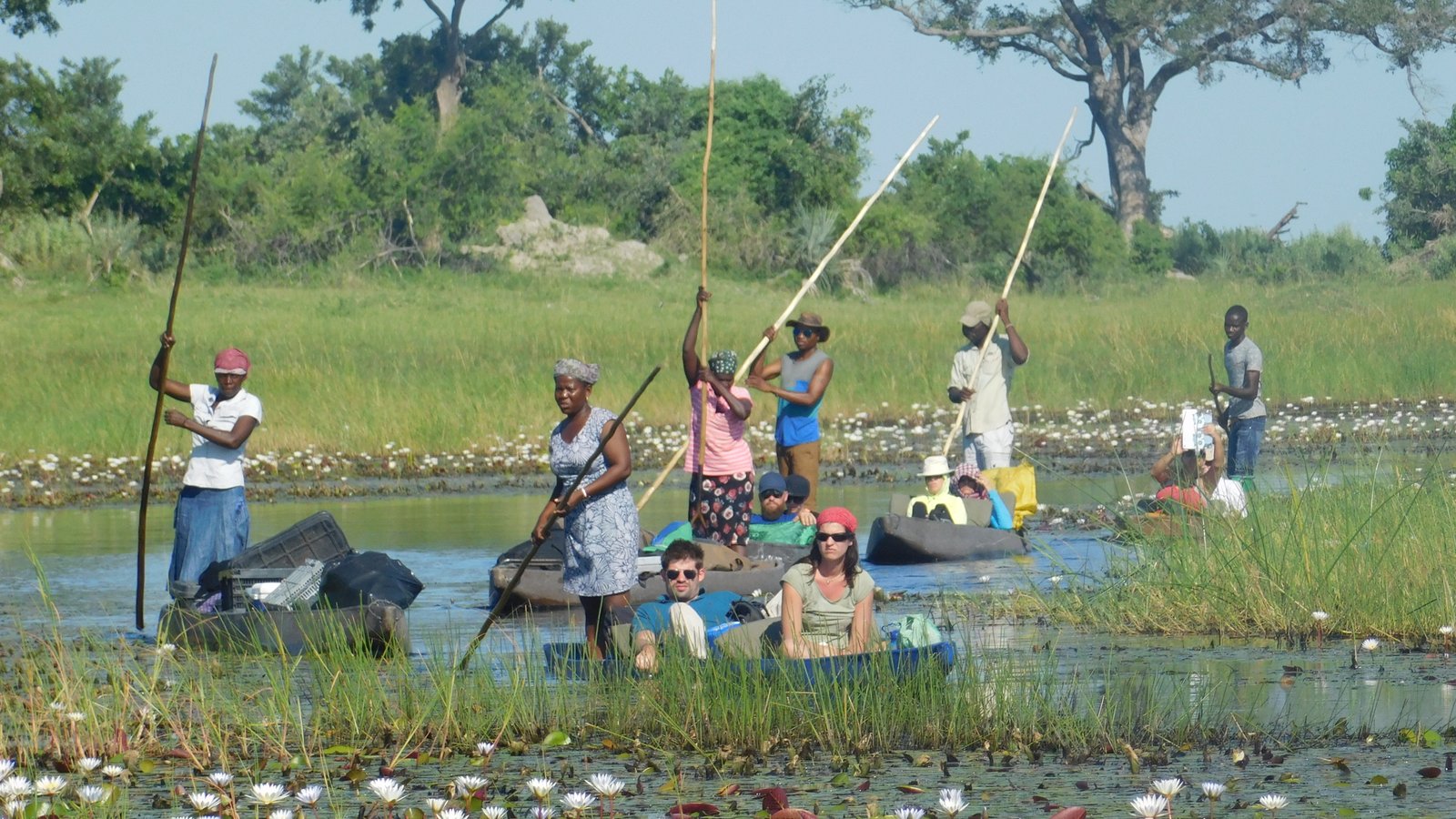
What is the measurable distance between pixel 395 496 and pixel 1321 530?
33.5ft

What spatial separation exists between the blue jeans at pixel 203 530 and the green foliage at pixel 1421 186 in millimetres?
43855

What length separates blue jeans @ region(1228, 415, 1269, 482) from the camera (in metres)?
14.6

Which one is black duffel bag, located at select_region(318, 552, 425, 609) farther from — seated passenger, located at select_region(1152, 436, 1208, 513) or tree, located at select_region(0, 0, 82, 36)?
tree, located at select_region(0, 0, 82, 36)

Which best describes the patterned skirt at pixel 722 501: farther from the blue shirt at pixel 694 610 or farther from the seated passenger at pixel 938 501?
the blue shirt at pixel 694 610

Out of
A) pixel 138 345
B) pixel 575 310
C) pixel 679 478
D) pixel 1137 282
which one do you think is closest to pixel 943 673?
pixel 679 478

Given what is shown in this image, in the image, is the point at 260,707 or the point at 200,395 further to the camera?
the point at 200,395

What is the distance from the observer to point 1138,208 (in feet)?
176

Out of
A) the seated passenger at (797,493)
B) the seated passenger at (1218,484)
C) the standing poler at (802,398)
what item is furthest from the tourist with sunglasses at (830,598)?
the standing poler at (802,398)

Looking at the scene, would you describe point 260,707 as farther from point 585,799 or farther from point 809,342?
point 809,342

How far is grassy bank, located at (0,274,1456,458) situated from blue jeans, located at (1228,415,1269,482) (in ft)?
30.2

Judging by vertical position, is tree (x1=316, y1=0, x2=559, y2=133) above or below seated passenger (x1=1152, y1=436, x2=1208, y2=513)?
above

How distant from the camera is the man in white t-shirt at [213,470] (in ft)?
35.7

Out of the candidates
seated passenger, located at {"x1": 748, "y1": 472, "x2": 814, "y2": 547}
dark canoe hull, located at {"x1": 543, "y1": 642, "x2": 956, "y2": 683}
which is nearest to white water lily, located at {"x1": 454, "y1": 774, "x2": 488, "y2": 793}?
dark canoe hull, located at {"x1": 543, "y1": 642, "x2": 956, "y2": 683}

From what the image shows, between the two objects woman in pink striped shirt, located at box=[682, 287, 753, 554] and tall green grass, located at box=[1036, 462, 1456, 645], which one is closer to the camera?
tall green grass, located at box=[1036, 462, 1456, 645]
